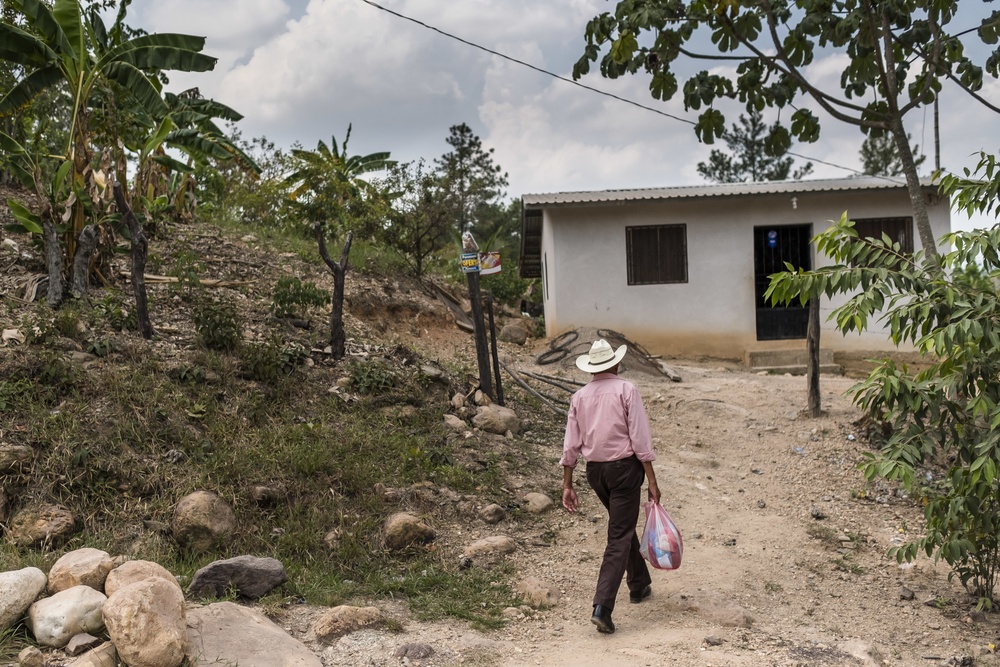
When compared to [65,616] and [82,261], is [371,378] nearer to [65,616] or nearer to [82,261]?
[82,261]

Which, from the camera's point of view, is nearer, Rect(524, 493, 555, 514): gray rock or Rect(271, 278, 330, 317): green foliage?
Rect(524, 493, 555, 514): gray rock

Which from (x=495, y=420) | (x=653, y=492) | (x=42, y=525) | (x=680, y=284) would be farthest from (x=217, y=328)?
(x=680, y=284)

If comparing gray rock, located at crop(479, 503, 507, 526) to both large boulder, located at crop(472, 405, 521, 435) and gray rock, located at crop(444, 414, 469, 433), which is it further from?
large boulder, located at crop(472, 405, 521, 435)

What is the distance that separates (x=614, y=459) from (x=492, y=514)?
1.88 metres

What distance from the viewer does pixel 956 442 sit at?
15.4ft

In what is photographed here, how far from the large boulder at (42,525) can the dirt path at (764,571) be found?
2897 millimetres

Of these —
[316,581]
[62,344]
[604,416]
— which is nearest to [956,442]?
[604,416]

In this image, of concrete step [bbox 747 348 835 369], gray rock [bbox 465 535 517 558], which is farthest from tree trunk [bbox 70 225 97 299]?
concrete step [bbox 747 348 835 369]

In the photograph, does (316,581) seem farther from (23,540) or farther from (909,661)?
(909,661)

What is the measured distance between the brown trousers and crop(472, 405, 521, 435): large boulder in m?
3.15

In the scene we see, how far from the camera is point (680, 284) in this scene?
45.2 feet

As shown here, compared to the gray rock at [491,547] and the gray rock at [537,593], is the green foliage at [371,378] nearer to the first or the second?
the gray rock at [491,547]

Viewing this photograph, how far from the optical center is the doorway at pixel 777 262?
1395cm

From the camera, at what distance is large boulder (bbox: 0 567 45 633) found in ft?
12.1
